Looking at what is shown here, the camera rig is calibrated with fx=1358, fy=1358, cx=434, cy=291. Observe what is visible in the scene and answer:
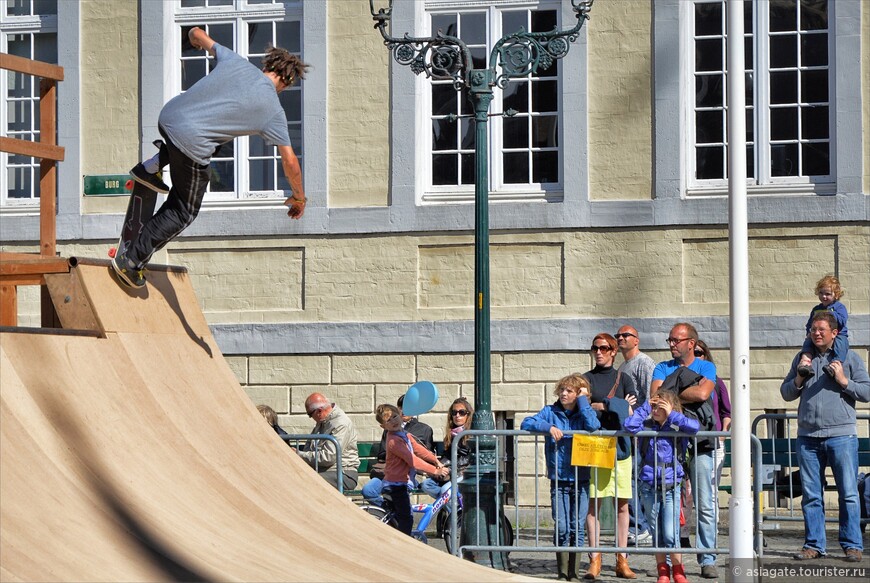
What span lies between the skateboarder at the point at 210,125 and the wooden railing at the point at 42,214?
0.66 m

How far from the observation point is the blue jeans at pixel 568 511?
9.49 m

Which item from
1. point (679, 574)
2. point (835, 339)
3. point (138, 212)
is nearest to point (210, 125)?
point (138, 212)

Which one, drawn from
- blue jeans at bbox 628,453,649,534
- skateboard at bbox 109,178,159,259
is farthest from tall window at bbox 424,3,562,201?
skateboard at bbox 109,178,159,259

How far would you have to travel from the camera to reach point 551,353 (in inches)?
560

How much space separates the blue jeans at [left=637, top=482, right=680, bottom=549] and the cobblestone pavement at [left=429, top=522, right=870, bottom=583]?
13.3 inches

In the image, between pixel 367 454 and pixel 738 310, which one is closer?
pixel 738 310

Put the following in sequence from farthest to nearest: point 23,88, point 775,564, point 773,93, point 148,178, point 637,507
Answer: point 23,88, point 773,93, point 637,507, point 775,564, point 148,178

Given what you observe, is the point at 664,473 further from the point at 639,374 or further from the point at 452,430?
the point at 452,430

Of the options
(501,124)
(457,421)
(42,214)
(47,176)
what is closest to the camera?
(42,214)

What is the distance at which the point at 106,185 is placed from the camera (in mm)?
15031

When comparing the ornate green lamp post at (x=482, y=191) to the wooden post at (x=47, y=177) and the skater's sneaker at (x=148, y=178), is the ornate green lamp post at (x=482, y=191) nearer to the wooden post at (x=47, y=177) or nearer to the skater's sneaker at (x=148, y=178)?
the wooden post at (x=47, y=177)

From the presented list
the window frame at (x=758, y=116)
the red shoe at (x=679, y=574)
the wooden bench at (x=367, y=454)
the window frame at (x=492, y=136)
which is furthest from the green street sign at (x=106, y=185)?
the red shoe at (x=679, y=574)

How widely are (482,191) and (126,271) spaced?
378 cm

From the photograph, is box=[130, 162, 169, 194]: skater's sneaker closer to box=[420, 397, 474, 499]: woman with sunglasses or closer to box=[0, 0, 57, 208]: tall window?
box=[420, 397, 474, 499]: woman with sunglasses
